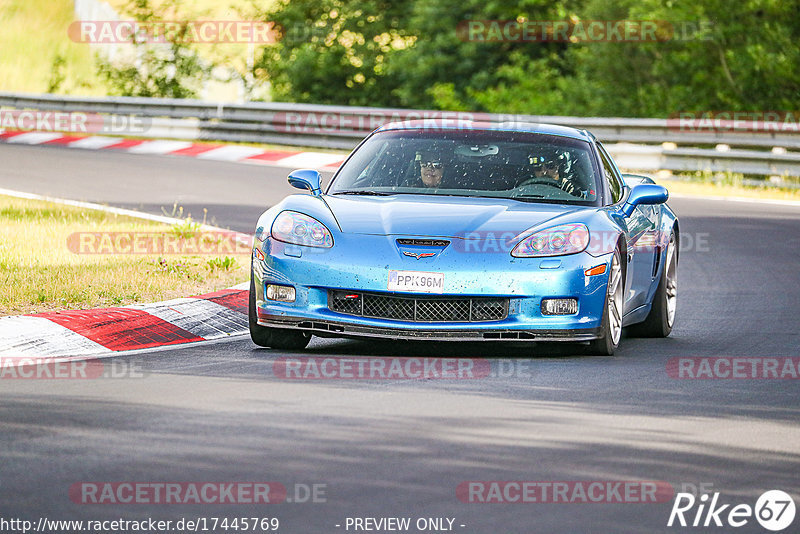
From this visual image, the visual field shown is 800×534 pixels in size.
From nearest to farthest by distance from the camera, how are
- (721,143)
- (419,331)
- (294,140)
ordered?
(419,331) → (721,143) → (294,140)

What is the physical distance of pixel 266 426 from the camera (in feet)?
20.6

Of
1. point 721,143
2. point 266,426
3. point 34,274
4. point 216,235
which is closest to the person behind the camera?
point 266,426

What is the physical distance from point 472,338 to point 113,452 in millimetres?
2888

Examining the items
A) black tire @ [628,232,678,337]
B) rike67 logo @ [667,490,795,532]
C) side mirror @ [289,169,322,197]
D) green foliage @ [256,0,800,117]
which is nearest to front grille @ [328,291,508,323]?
side mirror @ [289,169,322,197]

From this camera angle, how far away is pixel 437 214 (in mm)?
8539

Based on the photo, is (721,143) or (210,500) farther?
(721,143)

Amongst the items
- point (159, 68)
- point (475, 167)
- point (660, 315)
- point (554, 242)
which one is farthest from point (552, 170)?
point (159, 68)

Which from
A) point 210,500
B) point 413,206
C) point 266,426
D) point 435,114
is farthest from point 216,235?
point 435,114

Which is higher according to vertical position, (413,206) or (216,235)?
(413,206)

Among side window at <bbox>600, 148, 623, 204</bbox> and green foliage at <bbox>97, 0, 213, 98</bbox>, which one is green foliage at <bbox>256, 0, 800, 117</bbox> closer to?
green foliage at <bbox>97, 0, 213, 98</bbox>

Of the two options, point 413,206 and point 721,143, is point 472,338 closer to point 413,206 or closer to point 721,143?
point 413,206

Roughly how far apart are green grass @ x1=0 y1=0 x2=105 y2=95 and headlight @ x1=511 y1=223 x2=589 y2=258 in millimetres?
38920

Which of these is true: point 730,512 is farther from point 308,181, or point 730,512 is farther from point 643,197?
point 308,181

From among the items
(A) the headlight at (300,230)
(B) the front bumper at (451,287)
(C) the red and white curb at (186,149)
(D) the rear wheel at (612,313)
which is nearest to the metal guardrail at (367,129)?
(C) the red and white curb at (186,149)
